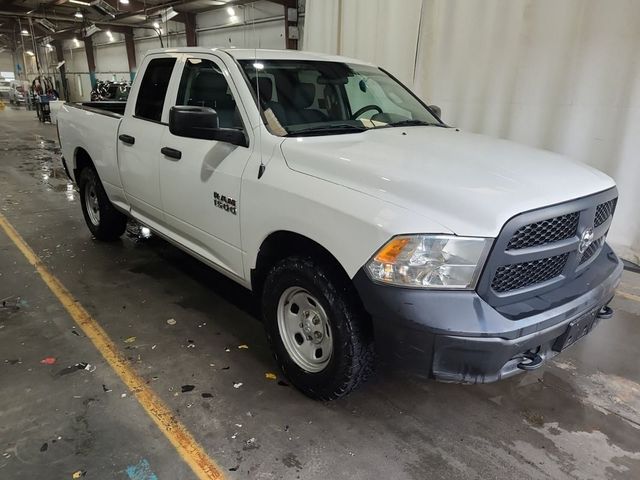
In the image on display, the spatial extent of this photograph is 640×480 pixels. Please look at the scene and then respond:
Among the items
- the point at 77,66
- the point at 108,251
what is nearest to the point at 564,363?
the point at 108,251

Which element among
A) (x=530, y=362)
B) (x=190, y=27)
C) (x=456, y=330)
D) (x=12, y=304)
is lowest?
(x=12, y=304)

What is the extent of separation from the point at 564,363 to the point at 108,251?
4.18m

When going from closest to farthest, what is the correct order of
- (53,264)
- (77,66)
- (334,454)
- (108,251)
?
(334,454)
(53,264)
(108,251)
(77,66)

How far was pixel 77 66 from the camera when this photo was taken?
28.8 m

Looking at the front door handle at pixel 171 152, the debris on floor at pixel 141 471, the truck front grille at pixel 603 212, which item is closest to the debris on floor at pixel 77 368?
the debris on floor at pixel 141 471

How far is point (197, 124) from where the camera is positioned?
8.24ft

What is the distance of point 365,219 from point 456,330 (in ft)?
1.89

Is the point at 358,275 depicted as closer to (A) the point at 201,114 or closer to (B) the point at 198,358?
(A) the point at 201,114

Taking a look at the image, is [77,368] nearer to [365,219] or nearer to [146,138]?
[146,138]

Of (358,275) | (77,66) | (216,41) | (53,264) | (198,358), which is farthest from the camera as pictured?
(77,66)

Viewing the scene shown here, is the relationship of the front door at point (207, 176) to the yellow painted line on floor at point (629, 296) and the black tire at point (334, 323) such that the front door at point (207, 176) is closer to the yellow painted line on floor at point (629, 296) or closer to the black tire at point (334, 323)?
the black tire at point (334, 323)

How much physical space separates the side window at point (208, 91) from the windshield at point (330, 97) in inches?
8.1

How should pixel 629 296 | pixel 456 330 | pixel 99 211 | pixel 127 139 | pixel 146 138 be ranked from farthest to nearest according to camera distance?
pixel 99 211 → pixel 629 296 → pixel 127 139 → pixel 146 138 → pixel 456 330

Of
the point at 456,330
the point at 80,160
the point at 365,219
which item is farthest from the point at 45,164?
the point at 456,330
